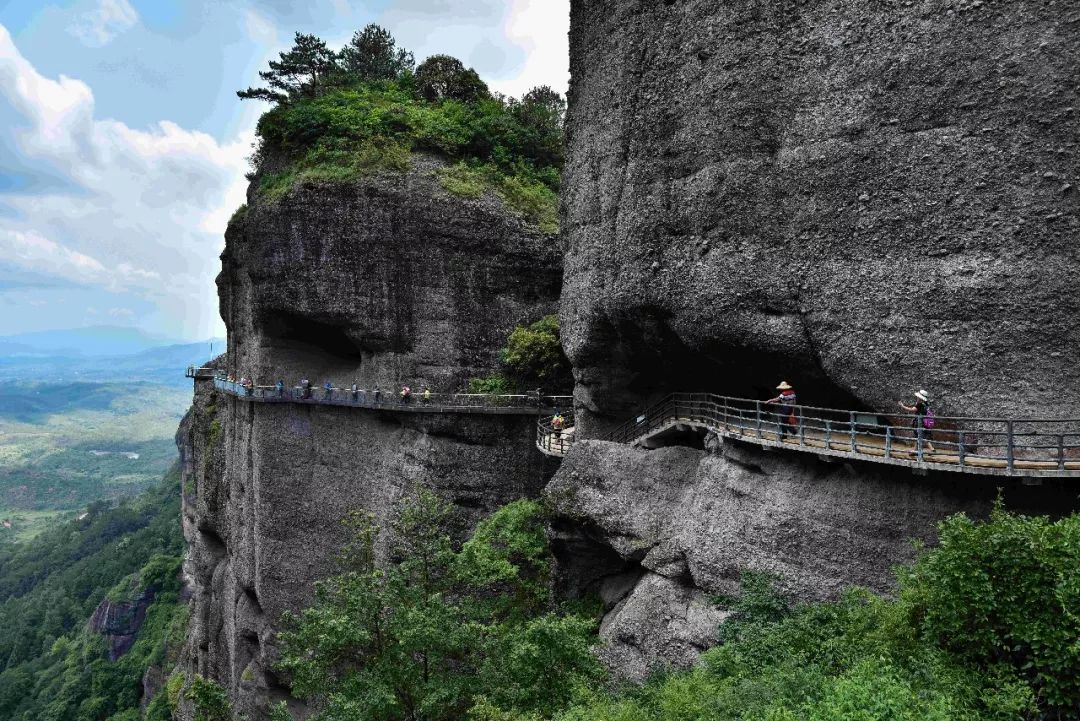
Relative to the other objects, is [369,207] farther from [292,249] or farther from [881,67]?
[881,67]

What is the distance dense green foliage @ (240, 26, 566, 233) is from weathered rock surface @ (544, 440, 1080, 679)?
47.0 ft

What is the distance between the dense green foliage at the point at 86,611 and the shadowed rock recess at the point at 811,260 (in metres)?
48.2

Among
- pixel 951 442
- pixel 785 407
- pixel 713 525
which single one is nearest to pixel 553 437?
pixel 713 525

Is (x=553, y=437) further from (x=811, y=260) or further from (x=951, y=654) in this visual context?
(x=951, y=654)

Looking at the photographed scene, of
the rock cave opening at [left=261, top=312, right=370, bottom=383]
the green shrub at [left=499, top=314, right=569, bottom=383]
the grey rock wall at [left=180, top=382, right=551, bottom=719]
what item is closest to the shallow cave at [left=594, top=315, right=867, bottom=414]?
the green shrub at [left=499, top=314, right=569, bottom=383]

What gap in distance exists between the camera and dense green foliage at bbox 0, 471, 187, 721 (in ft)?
199

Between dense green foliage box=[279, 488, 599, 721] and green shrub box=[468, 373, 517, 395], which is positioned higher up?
green shrub box=[468, 373, 517, 395]

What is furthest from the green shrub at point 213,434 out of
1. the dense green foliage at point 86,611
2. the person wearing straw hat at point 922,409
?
the person wearing straw hat at point 922,409

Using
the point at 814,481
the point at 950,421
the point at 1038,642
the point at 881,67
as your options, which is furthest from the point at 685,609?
the point at 881,67

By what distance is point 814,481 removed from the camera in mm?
14398

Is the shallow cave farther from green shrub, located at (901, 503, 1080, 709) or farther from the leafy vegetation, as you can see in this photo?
green shrub, located at (901, 503, 1080, 709)

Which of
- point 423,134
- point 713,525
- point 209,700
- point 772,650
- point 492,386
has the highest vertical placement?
point 423,134

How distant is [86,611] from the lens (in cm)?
8300

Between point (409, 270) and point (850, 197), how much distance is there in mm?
18660
